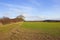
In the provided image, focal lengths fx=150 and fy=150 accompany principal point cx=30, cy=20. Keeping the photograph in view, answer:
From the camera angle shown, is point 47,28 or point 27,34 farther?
point 47,28

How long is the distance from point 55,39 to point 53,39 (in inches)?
10.6

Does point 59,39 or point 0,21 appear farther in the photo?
point 0,21

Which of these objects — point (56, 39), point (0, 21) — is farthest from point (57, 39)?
point (0, 21)

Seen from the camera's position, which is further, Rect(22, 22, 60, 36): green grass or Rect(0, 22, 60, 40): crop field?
Rect(22, 22, 60, 36): green grass

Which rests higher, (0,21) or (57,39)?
(0,21)

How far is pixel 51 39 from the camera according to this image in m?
17.5

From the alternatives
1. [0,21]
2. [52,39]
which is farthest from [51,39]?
[0,21]

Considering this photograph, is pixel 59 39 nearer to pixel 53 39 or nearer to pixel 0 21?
pixel 53 39

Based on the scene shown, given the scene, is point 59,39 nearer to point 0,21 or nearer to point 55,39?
point 55,39

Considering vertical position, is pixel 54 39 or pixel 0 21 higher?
pixel 0 21

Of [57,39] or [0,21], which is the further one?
[0,21]

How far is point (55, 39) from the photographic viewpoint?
1772 cm

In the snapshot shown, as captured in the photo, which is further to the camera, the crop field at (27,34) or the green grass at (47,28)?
the green grass at (47,28)

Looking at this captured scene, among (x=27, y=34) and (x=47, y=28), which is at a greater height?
(x=47, y=28)
